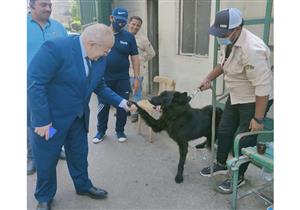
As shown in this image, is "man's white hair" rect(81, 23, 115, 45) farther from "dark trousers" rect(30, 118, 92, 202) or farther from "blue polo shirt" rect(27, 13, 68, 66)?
"blue polo shirt" rect(27, 13, 68, 66)

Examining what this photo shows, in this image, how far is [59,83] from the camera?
213 cm

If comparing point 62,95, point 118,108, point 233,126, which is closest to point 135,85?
point 118,108

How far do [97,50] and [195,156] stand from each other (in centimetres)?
212

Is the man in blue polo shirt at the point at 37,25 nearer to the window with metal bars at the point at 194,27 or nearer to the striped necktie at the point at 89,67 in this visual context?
the striped necktie at the point at 89,67

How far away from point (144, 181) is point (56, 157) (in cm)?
110

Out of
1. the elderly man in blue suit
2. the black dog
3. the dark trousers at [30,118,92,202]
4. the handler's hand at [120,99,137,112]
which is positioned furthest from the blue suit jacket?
the black dog

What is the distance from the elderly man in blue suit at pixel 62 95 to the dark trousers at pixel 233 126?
1331 mm

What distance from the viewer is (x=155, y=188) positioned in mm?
2939

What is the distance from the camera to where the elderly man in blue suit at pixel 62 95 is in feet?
6.52

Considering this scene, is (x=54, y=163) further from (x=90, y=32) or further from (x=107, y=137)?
(x=107, y=137)

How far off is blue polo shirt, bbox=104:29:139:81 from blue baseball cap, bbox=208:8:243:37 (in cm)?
167
